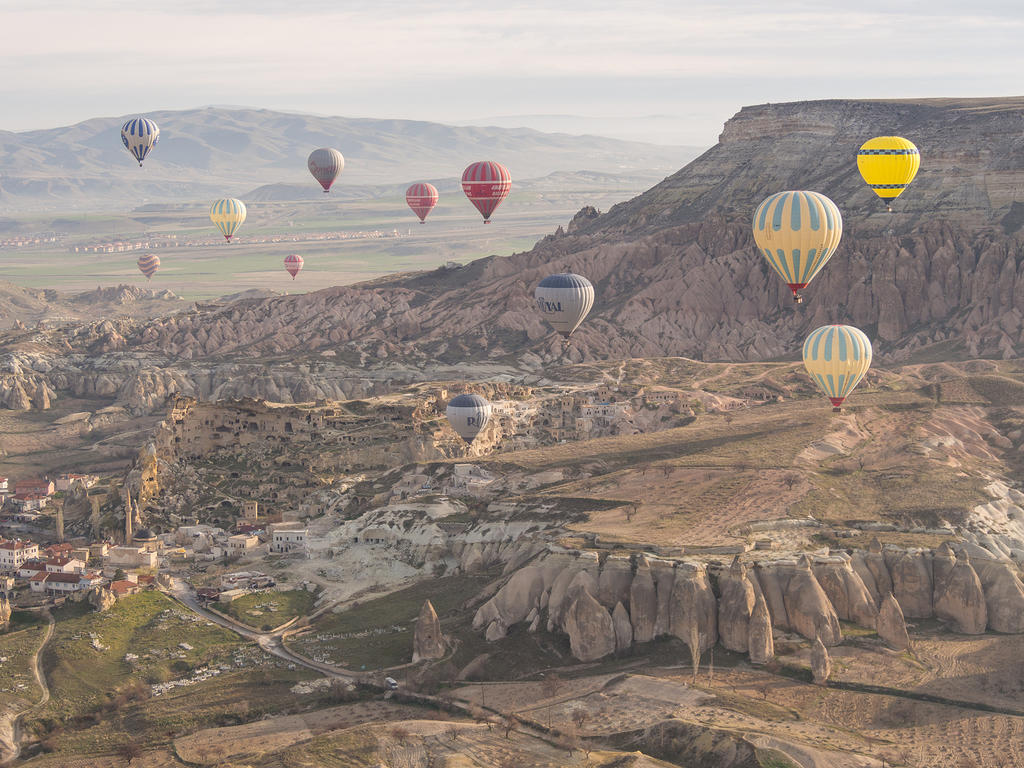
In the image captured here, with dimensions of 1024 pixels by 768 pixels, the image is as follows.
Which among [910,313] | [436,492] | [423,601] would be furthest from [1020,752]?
[910,313]

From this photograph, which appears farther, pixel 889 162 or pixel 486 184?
pixel 486 184

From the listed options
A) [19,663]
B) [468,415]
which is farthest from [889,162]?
[19,663]

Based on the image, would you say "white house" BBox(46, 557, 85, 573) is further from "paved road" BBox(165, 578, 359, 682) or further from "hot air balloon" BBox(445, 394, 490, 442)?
"hot air balloon" BBox(445, 394, 490, 442)

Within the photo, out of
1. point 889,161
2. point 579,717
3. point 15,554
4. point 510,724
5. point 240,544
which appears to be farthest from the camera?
point 889,161

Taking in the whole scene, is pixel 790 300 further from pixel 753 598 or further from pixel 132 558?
pixel 753 598

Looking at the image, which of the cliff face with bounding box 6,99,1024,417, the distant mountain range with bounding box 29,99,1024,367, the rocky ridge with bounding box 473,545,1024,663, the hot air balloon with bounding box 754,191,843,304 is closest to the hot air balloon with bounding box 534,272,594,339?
the cliff face with bounding box 6,99,1024,417

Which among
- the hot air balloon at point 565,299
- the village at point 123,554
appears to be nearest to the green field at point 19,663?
the village at point 123,554

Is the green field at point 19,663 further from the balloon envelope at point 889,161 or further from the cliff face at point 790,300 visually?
the balloon envelope at point 889,161
